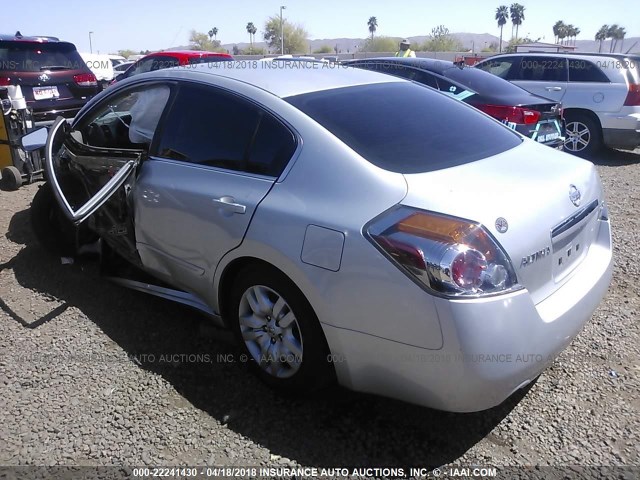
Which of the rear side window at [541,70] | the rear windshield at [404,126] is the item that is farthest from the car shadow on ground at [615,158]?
the rear windshield at [404,126]

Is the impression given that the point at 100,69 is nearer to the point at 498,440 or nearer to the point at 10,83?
the point at 10,83

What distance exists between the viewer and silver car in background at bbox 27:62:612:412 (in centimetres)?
212

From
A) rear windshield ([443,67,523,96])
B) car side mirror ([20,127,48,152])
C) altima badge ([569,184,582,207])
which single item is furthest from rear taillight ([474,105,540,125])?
car side mirror ([20,127,48,152])

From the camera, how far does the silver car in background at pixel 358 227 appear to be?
2125 mm

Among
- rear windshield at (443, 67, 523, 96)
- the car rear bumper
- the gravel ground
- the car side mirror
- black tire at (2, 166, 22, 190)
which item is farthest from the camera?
rear windshield at (443, 67, 523, 96)

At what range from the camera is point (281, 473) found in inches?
92.5

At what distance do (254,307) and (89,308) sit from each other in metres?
1.56

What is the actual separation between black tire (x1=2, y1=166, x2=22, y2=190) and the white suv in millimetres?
8116

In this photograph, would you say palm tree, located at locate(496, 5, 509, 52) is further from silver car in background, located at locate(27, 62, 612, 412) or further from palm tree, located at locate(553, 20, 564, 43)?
silver car in background, located at locate(27, 62, 612, 412)

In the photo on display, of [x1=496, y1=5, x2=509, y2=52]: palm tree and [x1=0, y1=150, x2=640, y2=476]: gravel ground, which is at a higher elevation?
[x1=496, y1=5, x2=509, y2=52]: palm tree

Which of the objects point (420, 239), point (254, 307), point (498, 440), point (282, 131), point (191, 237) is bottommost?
point (498, 440)

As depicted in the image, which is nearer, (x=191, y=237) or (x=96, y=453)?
(x=96, y=453)

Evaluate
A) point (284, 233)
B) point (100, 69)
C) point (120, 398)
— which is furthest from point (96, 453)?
point (100, 69)

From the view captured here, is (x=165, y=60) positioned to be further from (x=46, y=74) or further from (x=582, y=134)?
(x=582, y=134)
